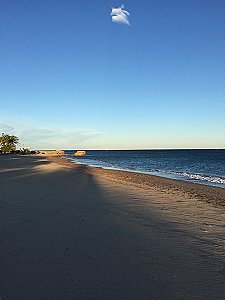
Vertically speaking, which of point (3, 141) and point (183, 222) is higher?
point (3, 141)

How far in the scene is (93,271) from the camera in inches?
198

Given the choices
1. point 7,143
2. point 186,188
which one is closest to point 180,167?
point 186,188

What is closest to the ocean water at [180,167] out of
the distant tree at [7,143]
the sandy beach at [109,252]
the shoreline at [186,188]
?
the shoreline at [186,188]

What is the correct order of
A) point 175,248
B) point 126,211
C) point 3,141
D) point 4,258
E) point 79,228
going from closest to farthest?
point 4,258 < point 175,248 < point 79,228 < point 126,211 < point 3,141

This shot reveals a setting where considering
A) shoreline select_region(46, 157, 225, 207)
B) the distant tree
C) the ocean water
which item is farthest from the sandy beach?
the distant tree

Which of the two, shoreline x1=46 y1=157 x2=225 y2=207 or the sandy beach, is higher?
the sandy beach

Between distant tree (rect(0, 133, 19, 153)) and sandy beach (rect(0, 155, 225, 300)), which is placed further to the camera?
distant tree (rect(0, 133, 19, 153))

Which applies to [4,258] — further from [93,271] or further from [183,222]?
[183,222]

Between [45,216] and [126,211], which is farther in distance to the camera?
[126,211]

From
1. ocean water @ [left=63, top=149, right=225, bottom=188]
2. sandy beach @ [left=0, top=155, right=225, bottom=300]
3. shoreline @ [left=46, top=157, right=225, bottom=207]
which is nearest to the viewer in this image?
sandy beach @ [left=0, top=155, right=225, bottom=300]

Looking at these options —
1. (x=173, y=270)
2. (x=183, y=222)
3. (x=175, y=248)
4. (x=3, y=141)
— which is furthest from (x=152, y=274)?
(x=3, y=141)

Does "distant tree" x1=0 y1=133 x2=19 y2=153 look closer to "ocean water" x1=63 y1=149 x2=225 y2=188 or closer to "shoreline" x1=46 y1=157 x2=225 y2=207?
"ocean water" x1=63 y1=149 x2=225 y2=188

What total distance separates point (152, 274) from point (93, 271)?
1015 mm

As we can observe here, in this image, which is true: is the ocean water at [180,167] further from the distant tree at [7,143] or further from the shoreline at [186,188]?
the distant tree at [7,143]
